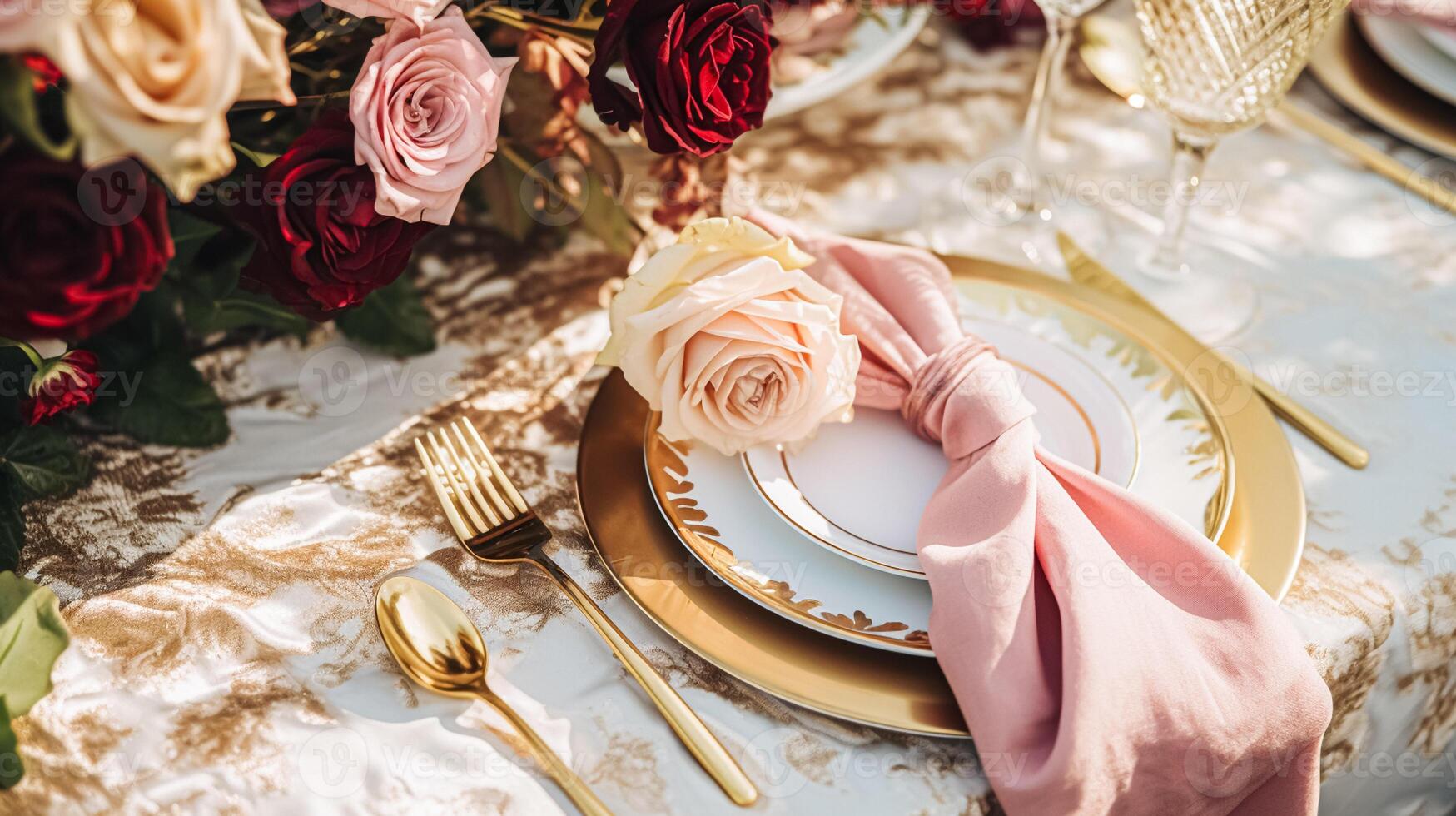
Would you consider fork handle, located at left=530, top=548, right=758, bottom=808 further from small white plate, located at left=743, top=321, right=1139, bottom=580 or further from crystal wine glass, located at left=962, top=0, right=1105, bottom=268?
crystal wine glass, located at left=962, top=0, right=1105, bottom=268

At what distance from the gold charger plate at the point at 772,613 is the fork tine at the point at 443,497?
0.07 m

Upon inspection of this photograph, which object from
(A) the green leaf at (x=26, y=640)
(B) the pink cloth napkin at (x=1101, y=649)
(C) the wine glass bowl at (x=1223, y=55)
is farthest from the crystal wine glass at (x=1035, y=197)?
(A) the green leaf at (x=26, y=640)

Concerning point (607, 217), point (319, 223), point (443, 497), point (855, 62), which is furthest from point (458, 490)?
point (855, 62)

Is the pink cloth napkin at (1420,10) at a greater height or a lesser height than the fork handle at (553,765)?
greater

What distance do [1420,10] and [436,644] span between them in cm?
93

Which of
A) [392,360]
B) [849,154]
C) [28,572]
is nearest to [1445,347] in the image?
[849,154]

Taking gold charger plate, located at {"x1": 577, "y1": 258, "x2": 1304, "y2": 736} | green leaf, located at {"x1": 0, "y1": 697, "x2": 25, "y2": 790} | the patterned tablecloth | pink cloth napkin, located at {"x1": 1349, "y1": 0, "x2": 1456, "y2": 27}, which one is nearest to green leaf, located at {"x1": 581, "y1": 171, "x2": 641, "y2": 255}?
the patterned tablecloth

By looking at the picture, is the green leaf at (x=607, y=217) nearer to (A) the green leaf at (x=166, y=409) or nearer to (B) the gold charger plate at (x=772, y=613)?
(B) the gold charger plate at (x=772, y=613)

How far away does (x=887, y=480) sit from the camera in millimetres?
578

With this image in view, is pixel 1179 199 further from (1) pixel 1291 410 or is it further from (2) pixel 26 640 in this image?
(2) pixel 26 640

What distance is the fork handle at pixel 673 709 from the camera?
1.54 feet

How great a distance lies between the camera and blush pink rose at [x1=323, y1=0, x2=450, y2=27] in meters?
0.50

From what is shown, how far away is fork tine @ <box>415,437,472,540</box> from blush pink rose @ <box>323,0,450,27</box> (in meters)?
0.24

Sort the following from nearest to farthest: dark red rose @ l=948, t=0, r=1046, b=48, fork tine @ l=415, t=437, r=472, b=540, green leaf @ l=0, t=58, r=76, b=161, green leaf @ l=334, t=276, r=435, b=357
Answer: green leaf @ l=0, t=58, r=76, b=161 → fork tine @ l=415, t=437, r=472, b=540 → green leaf @ l=334, t=276, r=435, b=357 → dark red rose @ l=948, t=0, r=1046, b=48
